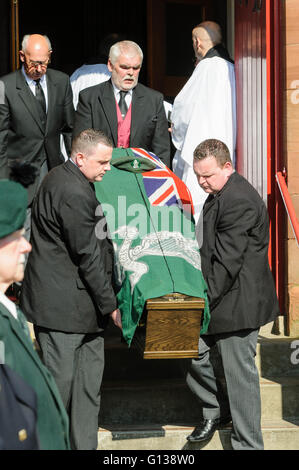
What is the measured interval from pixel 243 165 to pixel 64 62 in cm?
474

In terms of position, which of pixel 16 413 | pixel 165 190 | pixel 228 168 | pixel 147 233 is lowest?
pixel 16 413

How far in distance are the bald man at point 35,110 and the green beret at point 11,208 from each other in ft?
10.5

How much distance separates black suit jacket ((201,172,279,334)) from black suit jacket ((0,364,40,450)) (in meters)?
2.26

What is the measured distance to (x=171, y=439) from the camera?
544 cm

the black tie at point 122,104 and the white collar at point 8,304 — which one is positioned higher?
the black tie at point 122,104

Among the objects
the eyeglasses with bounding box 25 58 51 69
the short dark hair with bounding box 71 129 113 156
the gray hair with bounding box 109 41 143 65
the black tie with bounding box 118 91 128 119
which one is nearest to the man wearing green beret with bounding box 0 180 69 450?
the short dark hair with bounding box 71 129 113 156

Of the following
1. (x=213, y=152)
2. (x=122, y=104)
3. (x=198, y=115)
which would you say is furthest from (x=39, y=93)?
(x=213, y=152)

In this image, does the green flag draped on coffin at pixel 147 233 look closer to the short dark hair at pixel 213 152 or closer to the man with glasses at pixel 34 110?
the short dark hair at pixel 213 152

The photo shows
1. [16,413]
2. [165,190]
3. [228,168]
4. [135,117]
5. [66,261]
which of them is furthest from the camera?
[135,117]

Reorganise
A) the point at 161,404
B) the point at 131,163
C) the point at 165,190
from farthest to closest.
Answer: the point at 161,404, the point at 131,163, the point at 165,190

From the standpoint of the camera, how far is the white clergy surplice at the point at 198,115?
22.4 feet

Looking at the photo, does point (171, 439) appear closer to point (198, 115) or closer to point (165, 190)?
point (165, 190)

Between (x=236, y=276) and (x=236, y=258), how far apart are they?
0.13m

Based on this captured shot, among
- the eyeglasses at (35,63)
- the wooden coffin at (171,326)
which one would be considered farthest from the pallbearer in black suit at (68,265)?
the eyeglasses at (35,63)
